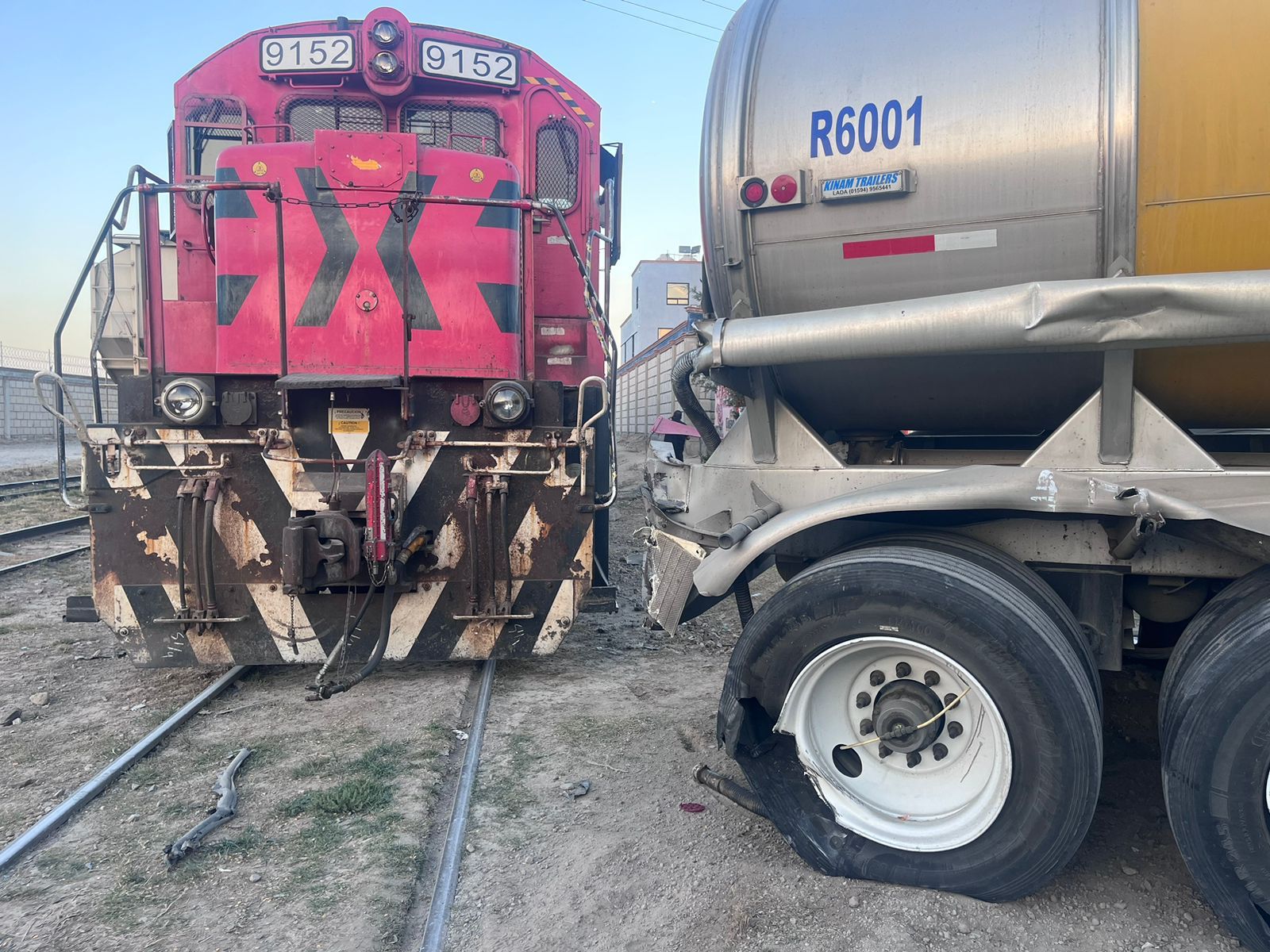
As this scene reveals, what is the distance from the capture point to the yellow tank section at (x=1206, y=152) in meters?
2.29

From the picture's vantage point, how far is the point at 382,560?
404 centimetres

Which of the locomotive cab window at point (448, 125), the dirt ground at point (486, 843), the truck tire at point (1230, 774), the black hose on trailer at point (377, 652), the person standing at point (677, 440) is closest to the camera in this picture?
the truck tire at point (1230, 774)

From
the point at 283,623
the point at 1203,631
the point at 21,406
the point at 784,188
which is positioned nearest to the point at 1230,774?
the point at 1203,631

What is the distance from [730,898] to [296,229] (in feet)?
12.8

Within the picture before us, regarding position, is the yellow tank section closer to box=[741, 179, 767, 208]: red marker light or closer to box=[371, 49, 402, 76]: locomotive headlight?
box=[741, 179, 767, 208]: red marker light

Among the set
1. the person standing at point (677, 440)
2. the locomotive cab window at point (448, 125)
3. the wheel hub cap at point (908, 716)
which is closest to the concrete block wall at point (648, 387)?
the locomotive cab window at point (448, 125)

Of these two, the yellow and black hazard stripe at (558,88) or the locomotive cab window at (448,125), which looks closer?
the locomotive cab window at (448,125)

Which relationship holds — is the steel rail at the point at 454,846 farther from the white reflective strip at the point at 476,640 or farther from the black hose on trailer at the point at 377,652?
the black hose on trailer at the point at 377,652

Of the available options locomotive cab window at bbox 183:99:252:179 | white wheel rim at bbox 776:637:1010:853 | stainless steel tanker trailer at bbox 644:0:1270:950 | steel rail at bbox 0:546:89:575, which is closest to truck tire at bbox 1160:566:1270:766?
stainless steel tanker trailer at bbox 644:0:1270:950

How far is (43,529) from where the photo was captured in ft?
34.0

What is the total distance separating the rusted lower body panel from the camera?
4.29m

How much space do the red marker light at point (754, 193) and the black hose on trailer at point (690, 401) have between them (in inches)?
25.8

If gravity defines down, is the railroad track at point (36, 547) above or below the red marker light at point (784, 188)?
below

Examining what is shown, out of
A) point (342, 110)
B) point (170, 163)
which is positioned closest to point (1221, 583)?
point (342, 110)
